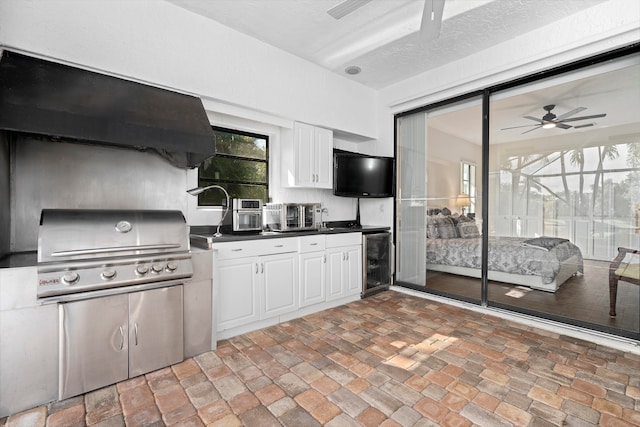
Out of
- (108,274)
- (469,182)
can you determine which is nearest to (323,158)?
(469,182)

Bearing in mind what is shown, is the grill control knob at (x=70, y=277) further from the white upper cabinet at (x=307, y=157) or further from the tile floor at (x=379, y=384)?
the white upper cabinet at (x=307, y=157)

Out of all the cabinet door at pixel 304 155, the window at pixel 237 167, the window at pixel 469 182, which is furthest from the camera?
the cabinet door at pixel 304 155

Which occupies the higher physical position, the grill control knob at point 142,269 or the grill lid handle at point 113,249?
the grill lid handle at point 113,249

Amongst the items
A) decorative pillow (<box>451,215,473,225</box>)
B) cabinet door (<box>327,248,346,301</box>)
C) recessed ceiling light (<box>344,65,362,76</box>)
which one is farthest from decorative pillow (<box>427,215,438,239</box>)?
recessed ceiling light (<box>344,65,362,76</box>)

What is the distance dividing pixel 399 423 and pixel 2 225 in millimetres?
2911

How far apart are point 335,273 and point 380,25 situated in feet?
9.21

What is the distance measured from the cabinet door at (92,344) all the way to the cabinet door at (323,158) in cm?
262

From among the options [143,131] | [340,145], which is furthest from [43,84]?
[340,145]

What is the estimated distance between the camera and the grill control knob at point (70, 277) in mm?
1913

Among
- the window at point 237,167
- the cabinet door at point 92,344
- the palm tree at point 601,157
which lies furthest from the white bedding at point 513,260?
the cabinet door at point 92,344

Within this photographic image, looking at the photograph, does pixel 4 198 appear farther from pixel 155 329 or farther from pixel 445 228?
pixel 445 228

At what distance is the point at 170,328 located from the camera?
234cm

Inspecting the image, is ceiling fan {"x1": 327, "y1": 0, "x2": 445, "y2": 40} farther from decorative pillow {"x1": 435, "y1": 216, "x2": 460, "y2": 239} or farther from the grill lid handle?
decorative pillow {"x1": 435, "y1": 216, "x2": 460, "y2": 239}

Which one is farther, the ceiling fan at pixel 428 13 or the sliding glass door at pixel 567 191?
the sliding glass door at pixel 567 191
